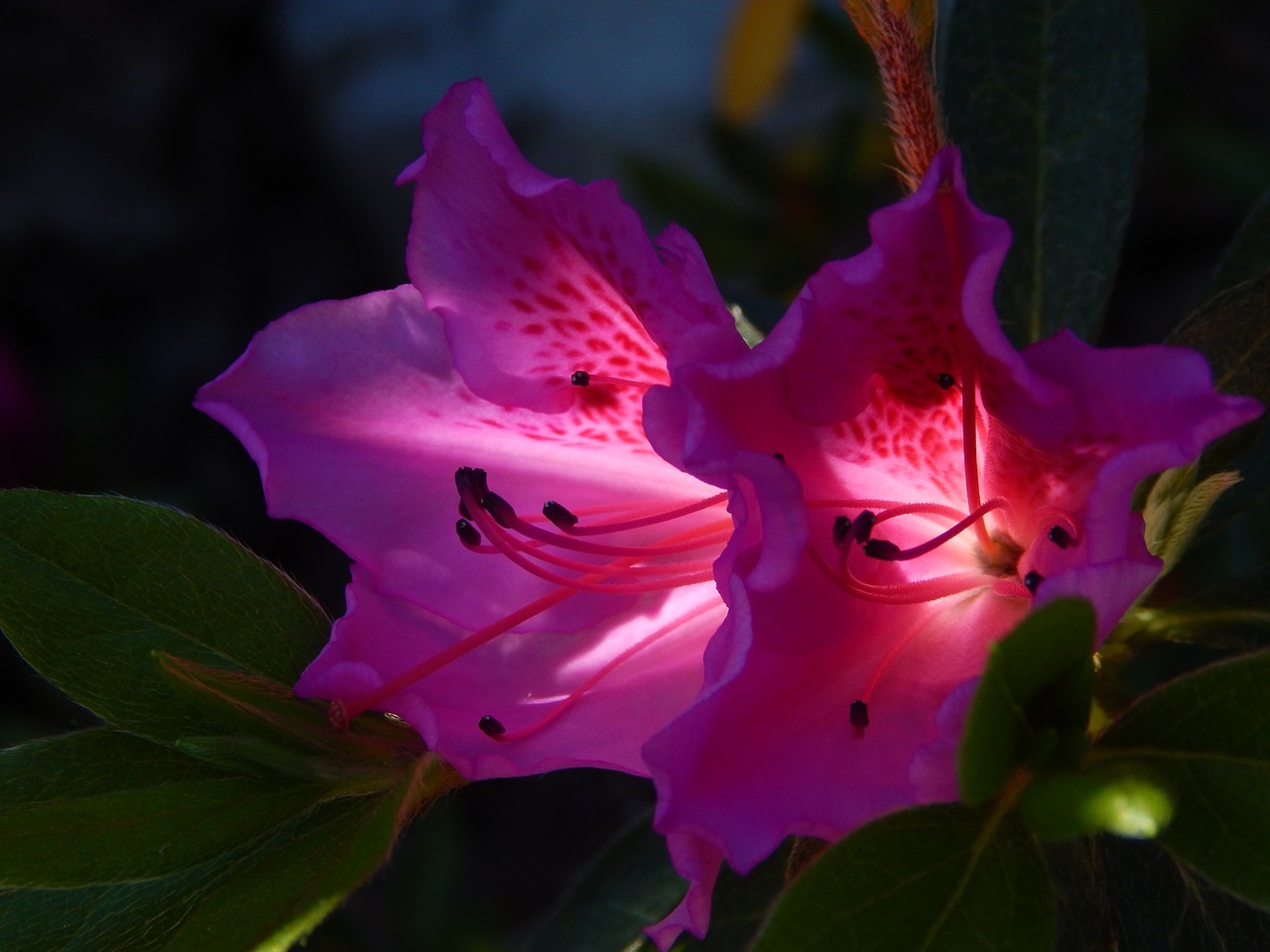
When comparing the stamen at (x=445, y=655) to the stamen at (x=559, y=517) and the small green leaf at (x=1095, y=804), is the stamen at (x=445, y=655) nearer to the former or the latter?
the stamen at (x=559, y=517)

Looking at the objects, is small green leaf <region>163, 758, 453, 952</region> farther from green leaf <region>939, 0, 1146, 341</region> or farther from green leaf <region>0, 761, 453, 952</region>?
green leaf <region>939, 0, 1146, 341</region>

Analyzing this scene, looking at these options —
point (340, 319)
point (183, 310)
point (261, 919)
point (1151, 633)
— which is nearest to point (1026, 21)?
point (1151, 633)

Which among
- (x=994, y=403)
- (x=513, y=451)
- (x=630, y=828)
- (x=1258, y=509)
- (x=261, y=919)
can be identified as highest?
(x=994, y=403)

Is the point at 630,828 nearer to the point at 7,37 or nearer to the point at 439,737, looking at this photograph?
the point at 439,737

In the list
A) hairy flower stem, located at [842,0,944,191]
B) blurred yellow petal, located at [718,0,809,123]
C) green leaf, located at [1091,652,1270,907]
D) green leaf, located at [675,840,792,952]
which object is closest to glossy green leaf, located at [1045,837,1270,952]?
green leaf, located at [1091,652,1270,907]

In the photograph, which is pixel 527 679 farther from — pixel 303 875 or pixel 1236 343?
pixel 1236 343

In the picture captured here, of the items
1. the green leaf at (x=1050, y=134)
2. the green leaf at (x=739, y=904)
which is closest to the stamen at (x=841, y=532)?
the green leaf at (x=739, y=904)
